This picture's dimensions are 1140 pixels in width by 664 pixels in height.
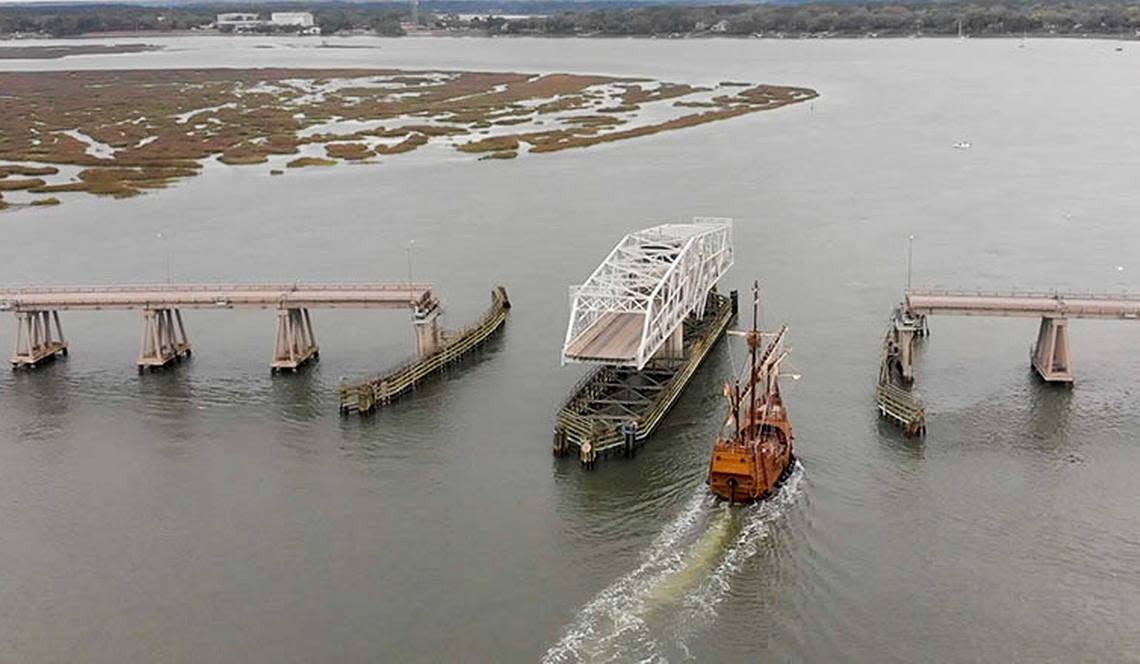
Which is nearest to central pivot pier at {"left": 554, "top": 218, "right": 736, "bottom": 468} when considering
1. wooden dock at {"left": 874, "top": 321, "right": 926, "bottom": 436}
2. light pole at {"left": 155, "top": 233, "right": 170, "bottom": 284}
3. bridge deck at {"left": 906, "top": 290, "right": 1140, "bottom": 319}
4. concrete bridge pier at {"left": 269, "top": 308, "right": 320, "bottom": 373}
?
wooden dock at {"left": 874, "top": 321, "right": 926, "bottom": 436}

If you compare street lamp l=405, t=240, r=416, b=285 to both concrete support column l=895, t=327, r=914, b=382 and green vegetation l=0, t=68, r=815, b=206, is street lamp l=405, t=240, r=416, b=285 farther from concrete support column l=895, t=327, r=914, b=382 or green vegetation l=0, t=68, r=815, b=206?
green vegetation l=0, t=68, r=815, b=206

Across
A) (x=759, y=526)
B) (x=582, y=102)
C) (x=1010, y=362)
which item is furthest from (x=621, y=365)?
(x=582, y=102)

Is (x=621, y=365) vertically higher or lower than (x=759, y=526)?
higher

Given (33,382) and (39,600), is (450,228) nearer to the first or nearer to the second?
(33,382)

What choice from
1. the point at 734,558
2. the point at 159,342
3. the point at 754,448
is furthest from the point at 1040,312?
the point at 159,342

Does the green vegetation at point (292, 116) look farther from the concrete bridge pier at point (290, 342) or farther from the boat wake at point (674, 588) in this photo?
the boat wake at point (674, 588)

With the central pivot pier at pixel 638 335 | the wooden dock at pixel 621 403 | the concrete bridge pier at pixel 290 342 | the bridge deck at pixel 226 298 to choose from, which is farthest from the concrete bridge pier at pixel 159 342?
the wooden dock at pixel 621 403
